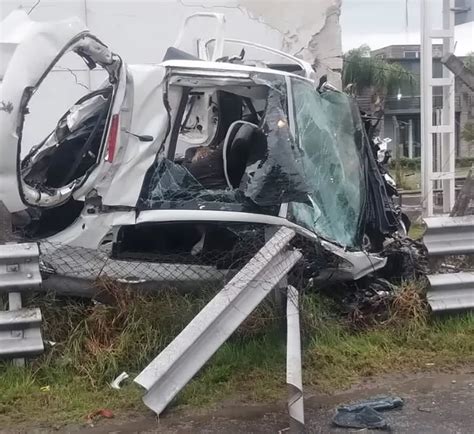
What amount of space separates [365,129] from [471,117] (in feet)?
108

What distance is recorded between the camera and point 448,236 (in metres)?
6.09

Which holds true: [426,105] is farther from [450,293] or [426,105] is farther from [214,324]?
[214,324]

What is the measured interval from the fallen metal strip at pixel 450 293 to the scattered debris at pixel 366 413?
1237 mm

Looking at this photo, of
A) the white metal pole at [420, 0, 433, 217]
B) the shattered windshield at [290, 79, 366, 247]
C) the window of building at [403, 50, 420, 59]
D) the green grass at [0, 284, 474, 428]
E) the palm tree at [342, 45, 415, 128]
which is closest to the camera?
→ the green grass at [0, 284, 474, 428]

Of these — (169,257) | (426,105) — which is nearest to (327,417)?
(169,257)

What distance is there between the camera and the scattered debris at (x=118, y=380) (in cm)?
496

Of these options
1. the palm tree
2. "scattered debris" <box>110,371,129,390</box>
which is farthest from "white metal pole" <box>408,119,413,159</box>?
"scattered debris" <box>110,371,129,390</box>

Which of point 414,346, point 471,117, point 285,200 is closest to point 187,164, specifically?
point 285,200

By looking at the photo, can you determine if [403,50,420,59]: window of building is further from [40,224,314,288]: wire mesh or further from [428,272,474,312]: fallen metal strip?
[40,224,314,288]: wire mesh

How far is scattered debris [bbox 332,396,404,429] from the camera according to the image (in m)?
4.42

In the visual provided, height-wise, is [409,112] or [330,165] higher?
[409,112]

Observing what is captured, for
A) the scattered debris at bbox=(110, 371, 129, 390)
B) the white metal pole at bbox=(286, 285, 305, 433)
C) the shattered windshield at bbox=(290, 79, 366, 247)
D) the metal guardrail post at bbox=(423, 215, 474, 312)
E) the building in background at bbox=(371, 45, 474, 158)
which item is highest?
the building in background at bbox=(371, 45, 474, 158)

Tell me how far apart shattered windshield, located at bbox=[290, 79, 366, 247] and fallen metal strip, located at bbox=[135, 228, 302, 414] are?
0.54 meters

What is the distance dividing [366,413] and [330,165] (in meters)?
2.18
